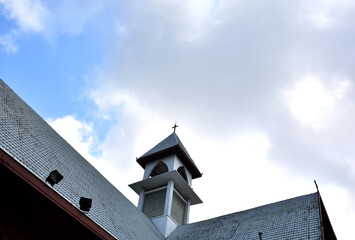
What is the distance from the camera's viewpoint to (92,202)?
10.8 m

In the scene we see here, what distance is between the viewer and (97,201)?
11445 millimetres

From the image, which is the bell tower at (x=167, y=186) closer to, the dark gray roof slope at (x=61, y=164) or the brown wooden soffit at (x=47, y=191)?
the dark gray roof slope at (x=61, y=164)

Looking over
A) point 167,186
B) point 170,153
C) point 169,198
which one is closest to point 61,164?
point 169,198

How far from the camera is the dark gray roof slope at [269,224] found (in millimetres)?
11484

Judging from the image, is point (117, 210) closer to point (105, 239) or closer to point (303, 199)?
point (105, 239)

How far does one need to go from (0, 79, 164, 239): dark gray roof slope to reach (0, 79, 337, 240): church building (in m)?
0.04

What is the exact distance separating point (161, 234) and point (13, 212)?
36.2ft

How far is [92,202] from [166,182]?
9.25 meters

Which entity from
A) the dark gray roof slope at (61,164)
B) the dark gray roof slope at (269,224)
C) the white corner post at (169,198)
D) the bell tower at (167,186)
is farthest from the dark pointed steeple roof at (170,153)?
the dark gray roof slope at (61,164)

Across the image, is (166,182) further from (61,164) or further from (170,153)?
(61,164)

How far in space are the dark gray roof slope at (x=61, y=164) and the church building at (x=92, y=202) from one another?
4 cm

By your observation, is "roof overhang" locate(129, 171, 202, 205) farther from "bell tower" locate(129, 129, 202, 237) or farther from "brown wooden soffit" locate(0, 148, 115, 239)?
"brown wooden soffit" locate(0, 148, 115, 239)

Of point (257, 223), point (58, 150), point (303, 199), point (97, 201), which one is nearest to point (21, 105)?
point (58, 150)

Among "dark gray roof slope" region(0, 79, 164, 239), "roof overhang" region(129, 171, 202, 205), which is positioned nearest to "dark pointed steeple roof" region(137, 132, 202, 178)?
"roof overhang" region(129, 171, 202, 205)
